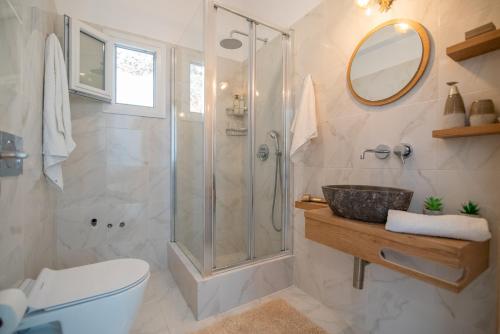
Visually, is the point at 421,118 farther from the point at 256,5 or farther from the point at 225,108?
the point at 256,5

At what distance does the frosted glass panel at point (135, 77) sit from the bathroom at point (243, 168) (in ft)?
0.05

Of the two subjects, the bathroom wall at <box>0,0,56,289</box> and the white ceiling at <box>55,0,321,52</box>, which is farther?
the white ceiling at <box>55,0,321,52</box>

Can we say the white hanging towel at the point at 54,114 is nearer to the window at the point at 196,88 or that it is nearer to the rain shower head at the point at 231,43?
the window at the point at 196,88

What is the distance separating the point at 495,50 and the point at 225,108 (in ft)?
4.70

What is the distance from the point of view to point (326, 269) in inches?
63.4

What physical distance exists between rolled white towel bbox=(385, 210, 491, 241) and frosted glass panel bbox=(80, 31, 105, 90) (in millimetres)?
2271

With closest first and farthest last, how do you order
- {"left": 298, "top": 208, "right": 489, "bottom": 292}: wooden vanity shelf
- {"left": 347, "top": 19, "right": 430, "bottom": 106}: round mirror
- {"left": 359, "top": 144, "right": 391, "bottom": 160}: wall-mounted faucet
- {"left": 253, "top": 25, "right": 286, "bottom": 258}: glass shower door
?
1. {"left": 298, "top": 208, "right": 489, "bottom": 292}: wooden vanity shelf
2. {"left": 347, "top": 19, "right": 430, "bottom": 106}: round mirror
3. {"left": 359, "top": 144, "right": 391, "bottom": 160}: wall-mounted faucet
4. {"left": 253, "top": 25, "right": 286, "bottom": 258}: glass shower door

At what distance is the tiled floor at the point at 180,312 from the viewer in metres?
1.41

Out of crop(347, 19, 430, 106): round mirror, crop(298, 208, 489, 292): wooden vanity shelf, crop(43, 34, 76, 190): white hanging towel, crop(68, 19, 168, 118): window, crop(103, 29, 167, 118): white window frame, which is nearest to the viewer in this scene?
crop(298, 208, 489, 292): wooden vanity shelf

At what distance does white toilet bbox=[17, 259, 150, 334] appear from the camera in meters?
0.91

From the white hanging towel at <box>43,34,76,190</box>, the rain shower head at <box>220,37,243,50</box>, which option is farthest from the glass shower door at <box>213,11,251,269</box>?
the white hanging towel at <box>43,34,76,190</box>

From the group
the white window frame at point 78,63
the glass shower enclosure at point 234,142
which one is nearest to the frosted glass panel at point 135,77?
the white window frame at point 78,63

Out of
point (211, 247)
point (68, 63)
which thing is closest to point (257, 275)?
point (211, 247)

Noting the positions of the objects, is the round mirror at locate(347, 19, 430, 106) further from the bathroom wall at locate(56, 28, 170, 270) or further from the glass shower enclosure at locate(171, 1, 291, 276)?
the bathroom wall at locate(56, 28, 170, 270)
